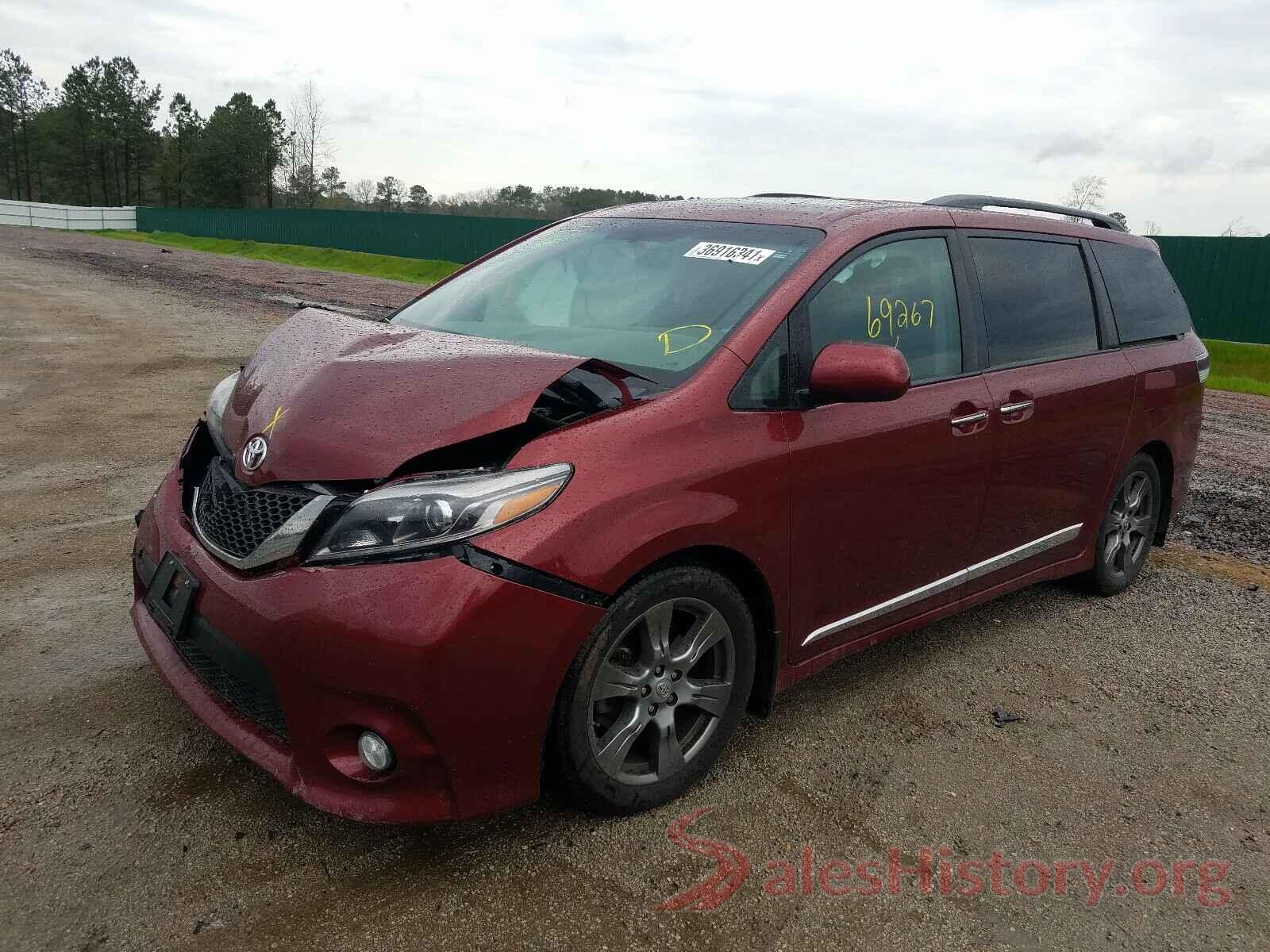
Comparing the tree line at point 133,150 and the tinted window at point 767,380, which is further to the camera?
the tree line at point 133,150

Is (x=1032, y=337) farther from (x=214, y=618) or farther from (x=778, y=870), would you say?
(x=214, y=618)

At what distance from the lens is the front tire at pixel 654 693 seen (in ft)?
8.63

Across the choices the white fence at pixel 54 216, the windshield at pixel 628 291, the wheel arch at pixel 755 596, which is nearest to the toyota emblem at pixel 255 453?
the windshield at pixel 628 291

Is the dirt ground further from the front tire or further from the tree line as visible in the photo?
the tree line

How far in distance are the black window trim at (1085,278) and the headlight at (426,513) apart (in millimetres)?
2119

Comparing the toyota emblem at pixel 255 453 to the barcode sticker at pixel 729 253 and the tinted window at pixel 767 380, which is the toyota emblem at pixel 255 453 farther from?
the barcode sticker at pixel 729 253

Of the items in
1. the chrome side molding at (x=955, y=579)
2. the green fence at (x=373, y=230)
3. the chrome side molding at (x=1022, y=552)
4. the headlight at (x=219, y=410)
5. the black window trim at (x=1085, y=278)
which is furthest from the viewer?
the green fence at (x=373, y=230)

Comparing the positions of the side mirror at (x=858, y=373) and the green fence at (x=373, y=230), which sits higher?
the green fence at (x=373, y=230)

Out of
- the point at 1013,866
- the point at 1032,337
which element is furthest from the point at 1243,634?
the point at 1013,866

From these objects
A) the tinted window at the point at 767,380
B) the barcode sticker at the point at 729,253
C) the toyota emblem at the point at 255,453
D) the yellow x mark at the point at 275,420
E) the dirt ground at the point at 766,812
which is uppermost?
the barcode sticker at the point at 729,253

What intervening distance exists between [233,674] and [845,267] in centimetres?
223

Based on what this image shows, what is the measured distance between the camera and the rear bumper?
2346mm

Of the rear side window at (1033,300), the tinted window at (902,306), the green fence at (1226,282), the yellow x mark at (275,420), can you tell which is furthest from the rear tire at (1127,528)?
the green fence at (1226,282)

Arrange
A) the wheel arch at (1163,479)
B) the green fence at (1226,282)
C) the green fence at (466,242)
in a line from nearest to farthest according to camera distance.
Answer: the wheel arch at (1163,479), the green fence at (1226,282), the green fence at (466,242)
